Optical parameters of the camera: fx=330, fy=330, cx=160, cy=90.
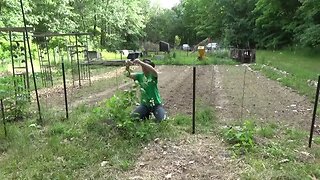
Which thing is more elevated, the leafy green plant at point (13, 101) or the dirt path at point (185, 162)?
the leafy green plant at point (13, 101)

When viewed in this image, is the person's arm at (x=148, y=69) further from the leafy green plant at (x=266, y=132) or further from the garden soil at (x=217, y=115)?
the leafy green plant at (x=266, y=132)

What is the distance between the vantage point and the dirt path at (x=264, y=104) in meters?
5.69

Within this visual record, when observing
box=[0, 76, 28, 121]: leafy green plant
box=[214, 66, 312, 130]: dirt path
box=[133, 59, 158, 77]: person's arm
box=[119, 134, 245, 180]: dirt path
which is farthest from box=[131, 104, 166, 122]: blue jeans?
box=[0, 76, 28, 121]: leafy green plant

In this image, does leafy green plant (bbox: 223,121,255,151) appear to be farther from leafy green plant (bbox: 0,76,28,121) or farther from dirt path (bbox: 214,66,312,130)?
leafy green plant (bbox: 0,76,28,121)

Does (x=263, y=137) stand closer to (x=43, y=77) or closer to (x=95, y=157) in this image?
(x=95, y=157)

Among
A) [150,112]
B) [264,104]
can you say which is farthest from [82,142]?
[264,104]

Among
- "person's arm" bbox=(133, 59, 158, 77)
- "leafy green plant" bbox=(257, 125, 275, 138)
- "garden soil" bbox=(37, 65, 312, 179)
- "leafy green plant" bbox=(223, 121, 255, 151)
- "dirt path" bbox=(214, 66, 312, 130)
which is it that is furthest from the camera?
"dirt path" bbox=(214, 66, 312, 130)

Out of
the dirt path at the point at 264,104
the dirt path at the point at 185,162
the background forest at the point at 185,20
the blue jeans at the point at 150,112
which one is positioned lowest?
the dirt path at the point at 185,162

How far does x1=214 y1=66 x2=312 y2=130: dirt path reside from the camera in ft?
18.7

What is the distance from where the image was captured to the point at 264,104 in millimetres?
6871

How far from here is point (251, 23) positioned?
3219 centimetres

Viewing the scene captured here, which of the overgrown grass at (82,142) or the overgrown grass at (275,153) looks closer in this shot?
the overgrown grass at (275,153)

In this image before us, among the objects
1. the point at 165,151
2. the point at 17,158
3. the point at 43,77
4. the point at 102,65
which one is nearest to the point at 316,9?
the point at 102,65

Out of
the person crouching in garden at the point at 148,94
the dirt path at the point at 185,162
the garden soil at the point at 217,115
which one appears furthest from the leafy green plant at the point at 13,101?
the dirt path at the point at 185,162
